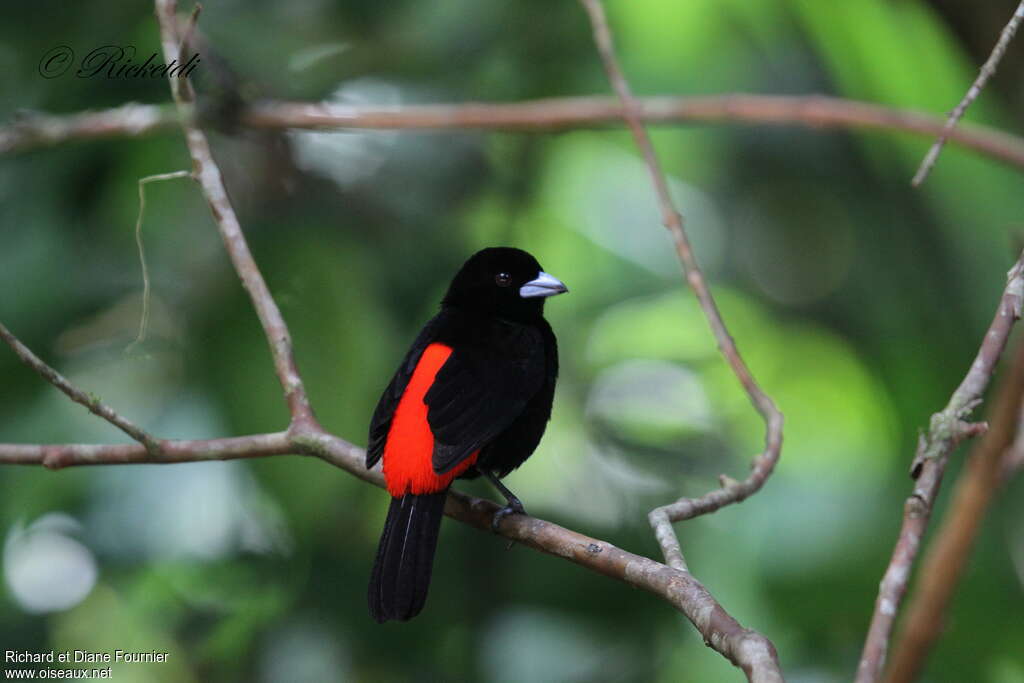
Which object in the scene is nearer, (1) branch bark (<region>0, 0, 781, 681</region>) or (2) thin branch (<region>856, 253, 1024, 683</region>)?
(2) thin branch (<region>856, 253, 1024, 683</region>)

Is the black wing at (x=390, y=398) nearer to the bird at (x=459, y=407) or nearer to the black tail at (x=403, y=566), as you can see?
the bird at (x=459, y=407)

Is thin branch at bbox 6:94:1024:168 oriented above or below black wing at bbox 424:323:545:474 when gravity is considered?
above

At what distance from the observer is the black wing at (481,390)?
2.90 meters

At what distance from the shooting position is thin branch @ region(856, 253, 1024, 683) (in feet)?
4.12

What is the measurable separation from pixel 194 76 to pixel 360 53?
1210 mm

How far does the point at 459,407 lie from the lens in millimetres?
3029

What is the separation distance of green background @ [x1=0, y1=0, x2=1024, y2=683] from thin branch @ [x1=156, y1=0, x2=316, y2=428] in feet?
2.67

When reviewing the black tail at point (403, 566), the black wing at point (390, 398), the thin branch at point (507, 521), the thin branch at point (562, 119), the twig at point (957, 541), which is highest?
the thin branch at point (562, 119)

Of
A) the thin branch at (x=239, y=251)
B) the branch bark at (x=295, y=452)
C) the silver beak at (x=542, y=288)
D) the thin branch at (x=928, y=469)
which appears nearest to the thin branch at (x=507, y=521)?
the branch bark at (x=295, y=452)

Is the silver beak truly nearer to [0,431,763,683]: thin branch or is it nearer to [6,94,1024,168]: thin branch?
[0,431,763,683]: thin branch

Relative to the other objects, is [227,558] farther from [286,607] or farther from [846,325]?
[846,325]

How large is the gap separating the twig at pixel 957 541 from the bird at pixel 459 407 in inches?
68.0

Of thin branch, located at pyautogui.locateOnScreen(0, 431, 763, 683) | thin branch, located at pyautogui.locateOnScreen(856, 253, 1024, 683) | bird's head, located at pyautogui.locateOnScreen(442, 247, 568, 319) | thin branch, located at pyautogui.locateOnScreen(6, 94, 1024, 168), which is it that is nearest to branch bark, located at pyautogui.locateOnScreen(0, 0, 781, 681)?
thin branch, located at pyautogui.locateOnScreen(0, 431, 763, 683)

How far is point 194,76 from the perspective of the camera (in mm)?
3312
